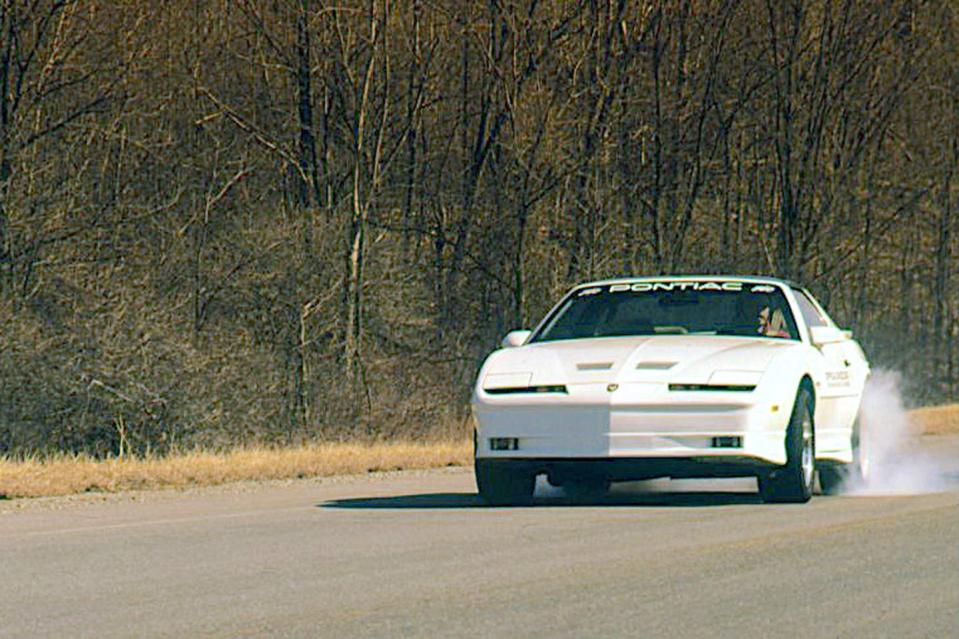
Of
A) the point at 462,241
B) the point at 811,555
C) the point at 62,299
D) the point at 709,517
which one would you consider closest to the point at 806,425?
the point at 709,517

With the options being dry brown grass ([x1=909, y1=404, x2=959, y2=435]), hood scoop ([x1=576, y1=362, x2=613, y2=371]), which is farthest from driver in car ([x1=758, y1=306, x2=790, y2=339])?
dry brown grass ([x1=909, y1=404, x2=959, y2=435])

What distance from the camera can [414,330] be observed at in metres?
34.6

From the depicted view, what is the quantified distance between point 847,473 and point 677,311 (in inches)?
73.5

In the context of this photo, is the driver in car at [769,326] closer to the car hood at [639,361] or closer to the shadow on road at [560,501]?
the car hood at [639,361]

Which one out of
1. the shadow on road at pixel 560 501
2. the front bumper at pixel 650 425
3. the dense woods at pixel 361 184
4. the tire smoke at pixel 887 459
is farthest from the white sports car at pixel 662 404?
the dense woods at pixel 361 184

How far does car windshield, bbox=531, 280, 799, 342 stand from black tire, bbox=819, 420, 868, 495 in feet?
3.76

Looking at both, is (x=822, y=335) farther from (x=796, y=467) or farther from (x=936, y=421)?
(x=936, y=421)

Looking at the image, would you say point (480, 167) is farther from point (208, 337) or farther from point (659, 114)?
point (208, 337)

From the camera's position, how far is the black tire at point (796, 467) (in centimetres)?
1320

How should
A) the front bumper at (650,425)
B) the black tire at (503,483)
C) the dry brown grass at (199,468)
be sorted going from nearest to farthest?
the front bumper at (650,425) < the black tire at (503,483) < the dry brown grass at (199,468)

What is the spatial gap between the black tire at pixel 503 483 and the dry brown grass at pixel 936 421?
1569 centimetres

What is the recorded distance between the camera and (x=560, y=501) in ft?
46.9

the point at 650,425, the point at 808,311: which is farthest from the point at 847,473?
the point at 650,425

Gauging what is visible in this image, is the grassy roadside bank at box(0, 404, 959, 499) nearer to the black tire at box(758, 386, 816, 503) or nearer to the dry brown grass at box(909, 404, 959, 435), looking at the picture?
the black tire at box(758, 386, 816, 503)
